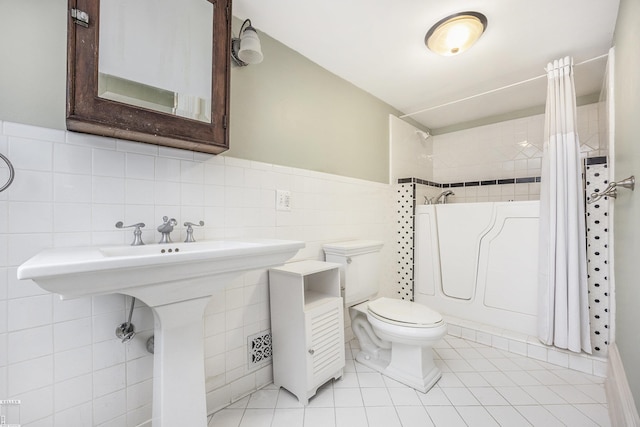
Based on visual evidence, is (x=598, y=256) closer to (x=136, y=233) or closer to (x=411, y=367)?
(x=411, y=367)

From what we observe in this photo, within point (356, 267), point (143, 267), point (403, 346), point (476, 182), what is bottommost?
point (403, 346)

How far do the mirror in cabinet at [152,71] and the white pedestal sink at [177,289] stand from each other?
0.47 metres

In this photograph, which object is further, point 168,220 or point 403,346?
point 403,346

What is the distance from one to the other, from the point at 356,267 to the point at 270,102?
122cm

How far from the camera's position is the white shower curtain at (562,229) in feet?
5.63

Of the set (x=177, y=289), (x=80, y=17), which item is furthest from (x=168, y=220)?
(x=80, y=17)

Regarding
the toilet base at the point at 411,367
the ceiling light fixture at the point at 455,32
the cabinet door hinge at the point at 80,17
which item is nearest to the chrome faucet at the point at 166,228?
the cabinet door hinge at the point at 80,17

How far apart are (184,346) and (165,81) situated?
1.07 metres

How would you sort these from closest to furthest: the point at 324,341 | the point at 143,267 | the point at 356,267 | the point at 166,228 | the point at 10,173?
the point at 143,267 < the point at 10,173 < the point at 166,228 < the point at 324,341 < the point at 356,267

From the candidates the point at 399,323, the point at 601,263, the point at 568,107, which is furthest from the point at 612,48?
the point at 399,323

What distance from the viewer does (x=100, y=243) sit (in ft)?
3.48

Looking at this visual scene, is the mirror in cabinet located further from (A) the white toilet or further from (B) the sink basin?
(A) the white toilet

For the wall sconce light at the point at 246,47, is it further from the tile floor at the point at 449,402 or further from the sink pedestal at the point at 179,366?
the tile floor at the point at 449,402

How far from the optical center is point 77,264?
0.64m
